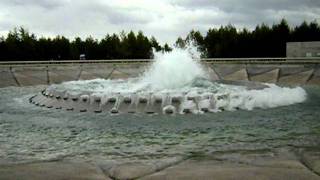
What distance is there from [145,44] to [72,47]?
10.0 meters

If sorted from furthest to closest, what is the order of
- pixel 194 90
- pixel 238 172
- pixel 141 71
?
1. pixel 141 71
2. pixel 194 90
3. pixel 238 172

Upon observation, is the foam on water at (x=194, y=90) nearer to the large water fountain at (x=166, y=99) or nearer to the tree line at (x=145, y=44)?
the large water fountain at (x=166, y=99)

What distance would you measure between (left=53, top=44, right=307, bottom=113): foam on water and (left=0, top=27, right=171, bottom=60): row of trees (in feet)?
123

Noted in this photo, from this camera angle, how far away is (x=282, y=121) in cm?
1344

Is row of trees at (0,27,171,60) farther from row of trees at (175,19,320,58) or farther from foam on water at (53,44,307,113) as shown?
foam on water at (53,44,307,113)

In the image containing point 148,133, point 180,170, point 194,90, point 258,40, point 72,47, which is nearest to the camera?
point 180,170

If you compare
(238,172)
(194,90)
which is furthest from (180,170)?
(194,90)

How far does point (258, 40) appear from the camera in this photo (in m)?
59.5

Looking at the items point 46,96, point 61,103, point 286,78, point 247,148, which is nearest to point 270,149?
point 247,148

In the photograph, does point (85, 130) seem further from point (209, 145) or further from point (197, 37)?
point (197, 37)

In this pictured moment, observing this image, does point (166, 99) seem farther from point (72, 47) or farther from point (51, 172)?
point (72, 47)

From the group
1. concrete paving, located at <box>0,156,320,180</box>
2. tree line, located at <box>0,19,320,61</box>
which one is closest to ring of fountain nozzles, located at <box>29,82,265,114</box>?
concrete paving, located at <box>0,156,320,180</box>

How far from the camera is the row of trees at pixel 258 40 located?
58875 mm

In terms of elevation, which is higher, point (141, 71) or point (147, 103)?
point (141, 71)
